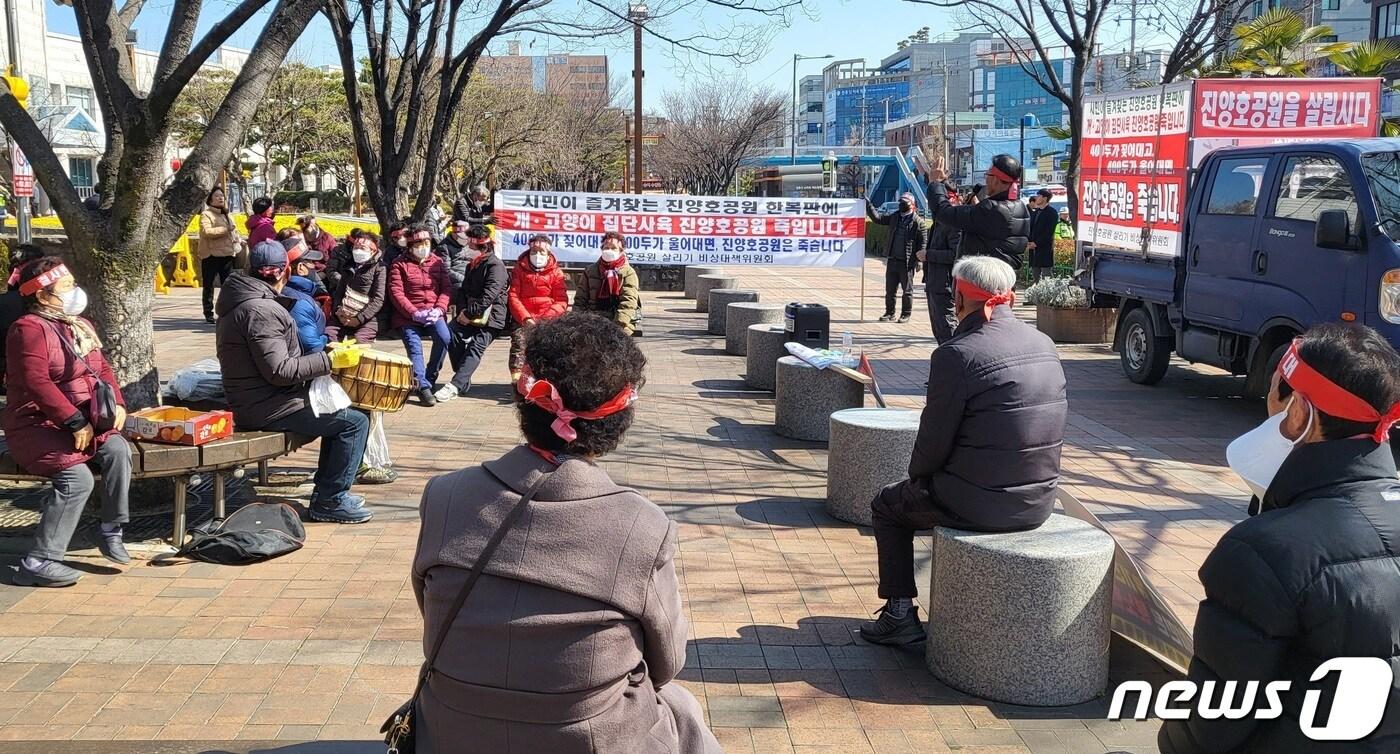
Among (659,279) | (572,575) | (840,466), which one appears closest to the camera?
(572,575)

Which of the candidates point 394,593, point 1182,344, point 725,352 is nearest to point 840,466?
point 394,593

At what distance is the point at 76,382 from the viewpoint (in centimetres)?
587

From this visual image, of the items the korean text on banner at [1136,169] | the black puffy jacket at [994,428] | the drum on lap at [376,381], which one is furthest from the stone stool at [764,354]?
the black puffy jacket at [994,428]

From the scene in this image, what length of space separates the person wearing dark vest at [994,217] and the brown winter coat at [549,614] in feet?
25.3

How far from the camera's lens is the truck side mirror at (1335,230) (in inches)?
353

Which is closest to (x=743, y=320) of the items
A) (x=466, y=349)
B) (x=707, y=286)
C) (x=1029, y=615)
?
(x=466, y=349)

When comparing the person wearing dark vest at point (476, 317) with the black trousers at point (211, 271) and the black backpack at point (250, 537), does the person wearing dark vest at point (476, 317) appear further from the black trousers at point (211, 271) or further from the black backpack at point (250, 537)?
the black trousers at point (211, 271)

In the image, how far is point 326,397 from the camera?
274 inches

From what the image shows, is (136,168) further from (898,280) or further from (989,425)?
(898,280)

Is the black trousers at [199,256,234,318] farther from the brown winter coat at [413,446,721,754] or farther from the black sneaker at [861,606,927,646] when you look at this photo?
the brown winter coat at [413,446,721,754]

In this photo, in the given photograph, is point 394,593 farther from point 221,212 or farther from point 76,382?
point 221,212

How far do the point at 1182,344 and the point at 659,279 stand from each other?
13.3m

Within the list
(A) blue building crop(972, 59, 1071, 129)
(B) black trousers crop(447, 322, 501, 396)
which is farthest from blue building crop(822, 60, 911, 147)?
(B) black trousers crop(447, 322, 501, 396)

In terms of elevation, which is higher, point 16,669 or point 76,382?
point 76,382
